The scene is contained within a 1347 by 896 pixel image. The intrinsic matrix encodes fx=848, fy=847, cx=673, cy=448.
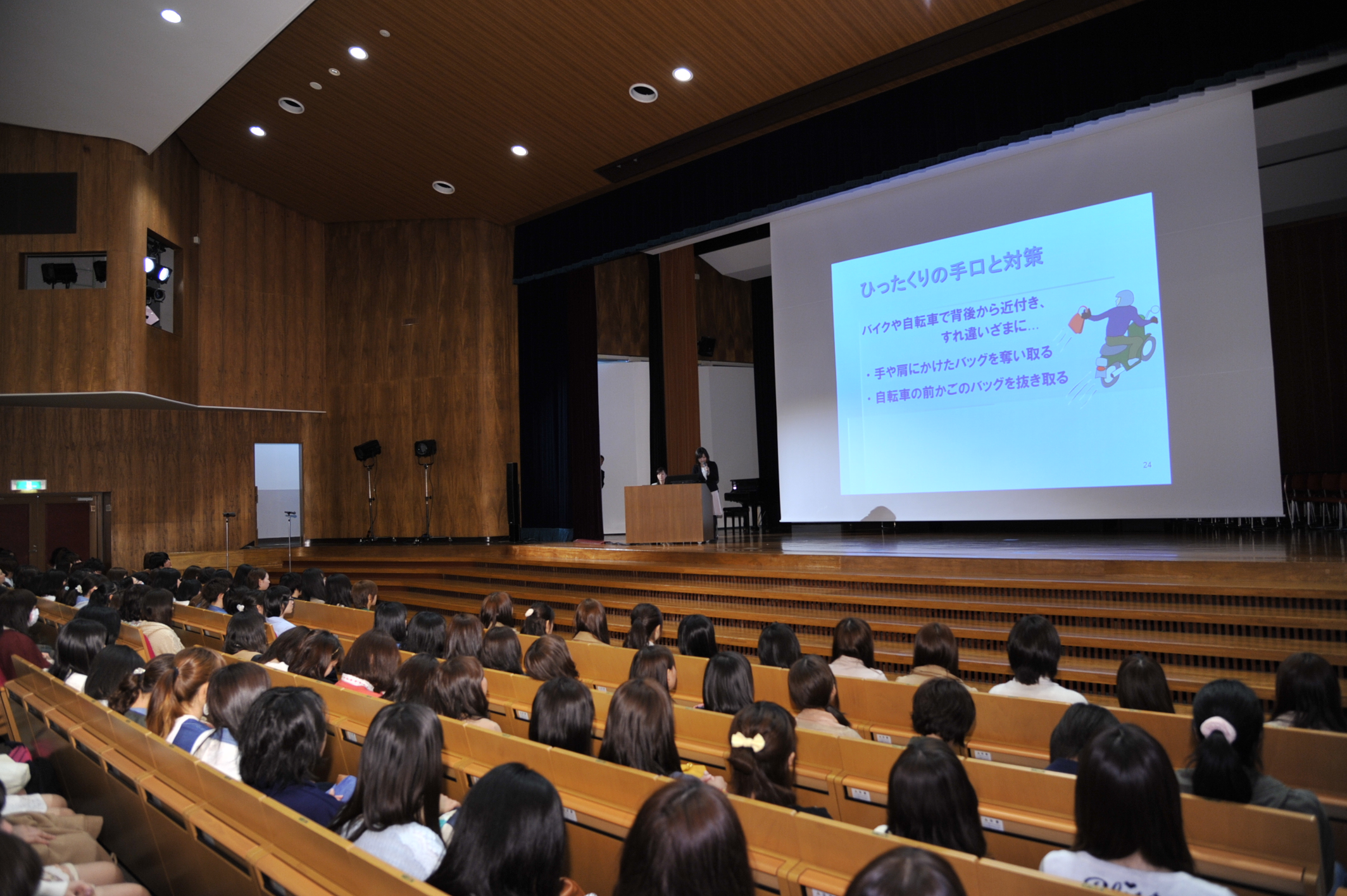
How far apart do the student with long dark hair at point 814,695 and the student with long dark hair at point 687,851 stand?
1544mm

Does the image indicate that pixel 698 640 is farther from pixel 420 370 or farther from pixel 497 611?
pixel 420 370

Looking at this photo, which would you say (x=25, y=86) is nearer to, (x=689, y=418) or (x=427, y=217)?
(x=427, y=217)

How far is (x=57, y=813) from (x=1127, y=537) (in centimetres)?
737

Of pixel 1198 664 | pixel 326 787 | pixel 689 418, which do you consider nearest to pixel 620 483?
pixel 689 418

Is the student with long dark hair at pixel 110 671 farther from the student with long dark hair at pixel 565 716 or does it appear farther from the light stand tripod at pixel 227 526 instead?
the light stand tripod at pixel 227 526

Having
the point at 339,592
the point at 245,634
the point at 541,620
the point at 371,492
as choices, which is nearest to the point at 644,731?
the point at 541,620

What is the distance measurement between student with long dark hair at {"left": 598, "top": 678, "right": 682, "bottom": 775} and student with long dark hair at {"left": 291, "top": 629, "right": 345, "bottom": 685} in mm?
1810

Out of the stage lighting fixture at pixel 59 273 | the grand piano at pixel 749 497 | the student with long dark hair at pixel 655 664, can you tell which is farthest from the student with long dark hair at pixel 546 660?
the stage lighting fixture at pixel 59 273

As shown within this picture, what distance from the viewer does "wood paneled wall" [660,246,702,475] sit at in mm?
11469

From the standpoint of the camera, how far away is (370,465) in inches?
490

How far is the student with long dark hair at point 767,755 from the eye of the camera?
2.19m

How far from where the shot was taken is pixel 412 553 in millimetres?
10633

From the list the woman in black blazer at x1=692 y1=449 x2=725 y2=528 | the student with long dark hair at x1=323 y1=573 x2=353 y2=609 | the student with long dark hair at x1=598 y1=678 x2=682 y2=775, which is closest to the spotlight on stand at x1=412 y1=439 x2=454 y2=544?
the woman in black blazer at x1=692 y1=449 x2=725 y2=528

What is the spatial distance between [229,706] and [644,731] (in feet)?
4.43
